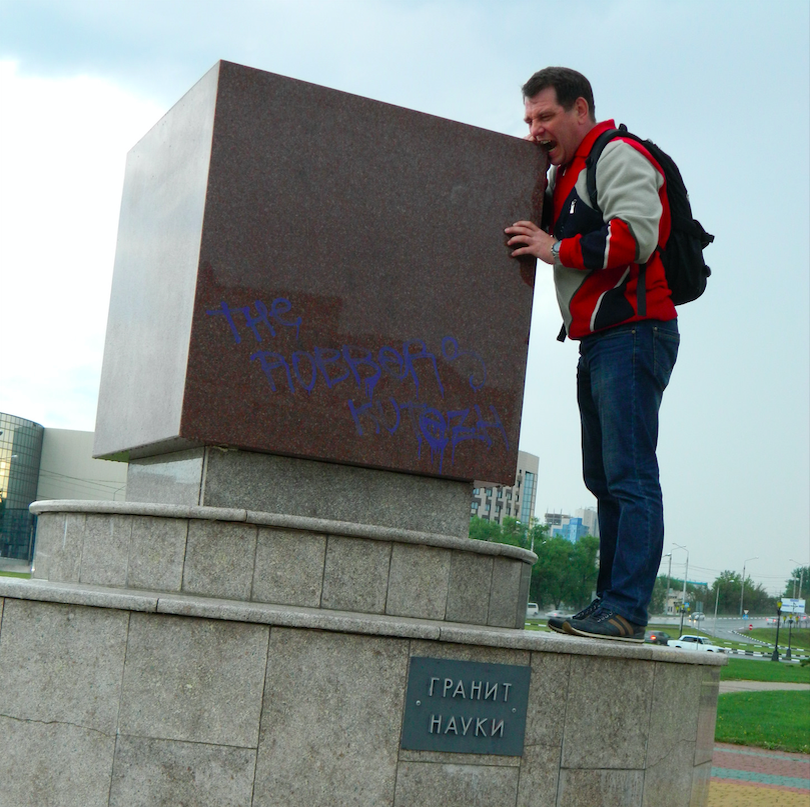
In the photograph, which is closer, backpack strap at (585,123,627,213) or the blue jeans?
the blue jeans

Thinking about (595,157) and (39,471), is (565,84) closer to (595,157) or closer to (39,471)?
(595,157)

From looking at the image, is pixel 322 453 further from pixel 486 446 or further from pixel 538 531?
pixel 538 531

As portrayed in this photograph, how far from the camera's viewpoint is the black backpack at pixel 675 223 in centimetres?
423

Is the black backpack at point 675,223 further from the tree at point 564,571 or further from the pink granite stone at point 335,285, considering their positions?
the tree at point 564,571

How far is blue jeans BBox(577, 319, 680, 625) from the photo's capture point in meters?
4.05

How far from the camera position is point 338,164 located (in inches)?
172

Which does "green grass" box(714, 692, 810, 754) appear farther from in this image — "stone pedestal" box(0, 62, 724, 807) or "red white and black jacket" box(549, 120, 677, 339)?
"red white and black jacket" box(549, 120, 677, 339)

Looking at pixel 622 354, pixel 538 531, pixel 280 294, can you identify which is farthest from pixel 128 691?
pixel 538 531

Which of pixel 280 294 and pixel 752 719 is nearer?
pixel 280 294

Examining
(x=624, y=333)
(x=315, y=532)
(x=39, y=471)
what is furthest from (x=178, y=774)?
(x=39, y=471)

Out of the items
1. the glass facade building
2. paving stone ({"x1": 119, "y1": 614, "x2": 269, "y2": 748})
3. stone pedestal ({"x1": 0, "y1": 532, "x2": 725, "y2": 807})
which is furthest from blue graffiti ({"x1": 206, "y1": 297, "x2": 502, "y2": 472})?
the glass facade building

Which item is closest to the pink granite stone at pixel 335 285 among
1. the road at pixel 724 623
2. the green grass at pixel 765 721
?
the green grass at pixel 765 721

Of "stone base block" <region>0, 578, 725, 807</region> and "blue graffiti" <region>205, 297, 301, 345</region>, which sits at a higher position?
"blue graffiti" <region>205, 297, 301, 345</region>

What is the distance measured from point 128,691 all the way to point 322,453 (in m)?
1.39
